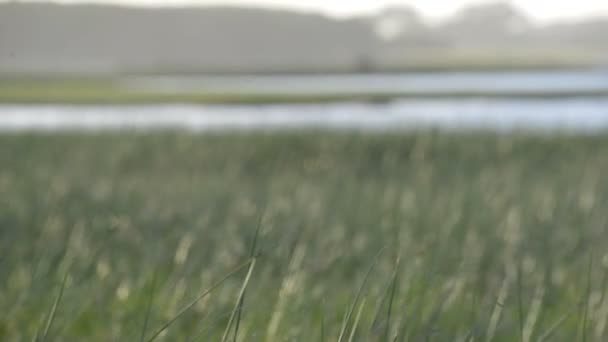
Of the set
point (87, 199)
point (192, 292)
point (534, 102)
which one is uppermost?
point (192, 292)

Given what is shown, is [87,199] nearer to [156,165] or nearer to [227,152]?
[156,165]

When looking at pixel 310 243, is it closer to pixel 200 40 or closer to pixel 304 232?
pixel 304 232

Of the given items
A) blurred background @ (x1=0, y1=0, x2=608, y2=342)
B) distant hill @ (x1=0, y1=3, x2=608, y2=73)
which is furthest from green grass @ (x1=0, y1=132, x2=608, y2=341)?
distant hill @ (x1=0, y1=3, x2=608, y2=73)

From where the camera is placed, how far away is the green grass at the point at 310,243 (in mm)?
3670

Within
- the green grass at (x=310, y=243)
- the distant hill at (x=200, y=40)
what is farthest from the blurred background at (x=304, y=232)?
the distant hill at (x=200, y=40)

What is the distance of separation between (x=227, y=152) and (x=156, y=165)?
1.36 meters

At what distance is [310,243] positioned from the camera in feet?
22.6

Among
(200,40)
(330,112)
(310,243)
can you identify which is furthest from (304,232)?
(200,40)

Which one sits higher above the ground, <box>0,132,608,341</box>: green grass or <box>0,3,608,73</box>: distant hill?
<box>0,132,608,341</box>: green grass

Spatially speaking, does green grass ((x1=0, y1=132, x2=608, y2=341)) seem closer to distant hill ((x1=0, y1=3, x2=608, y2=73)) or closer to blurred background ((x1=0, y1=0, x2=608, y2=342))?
blurred background ((x1=0, y1=0, x2=608, y2=342))

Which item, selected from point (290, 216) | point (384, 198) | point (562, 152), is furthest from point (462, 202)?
point (562, 152)

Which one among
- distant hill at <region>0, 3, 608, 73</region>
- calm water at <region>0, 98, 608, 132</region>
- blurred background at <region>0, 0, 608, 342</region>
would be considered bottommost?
distant hill at <region>0, 3, 608, 73</region>

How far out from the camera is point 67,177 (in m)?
10.2

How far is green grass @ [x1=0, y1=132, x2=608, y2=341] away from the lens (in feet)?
12.0
